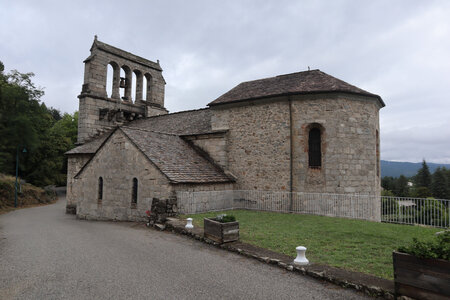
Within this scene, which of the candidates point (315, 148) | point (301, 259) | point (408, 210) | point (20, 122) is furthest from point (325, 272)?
point (315, 148)

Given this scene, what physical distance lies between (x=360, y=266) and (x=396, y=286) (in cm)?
140

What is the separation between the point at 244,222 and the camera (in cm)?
1137

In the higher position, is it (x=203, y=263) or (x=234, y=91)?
(x=234, y=91)

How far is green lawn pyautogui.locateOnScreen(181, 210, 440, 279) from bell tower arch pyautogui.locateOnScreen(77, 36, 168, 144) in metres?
17.9

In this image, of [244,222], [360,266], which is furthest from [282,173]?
[360,266]

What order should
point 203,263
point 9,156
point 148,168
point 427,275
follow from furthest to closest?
point 148,168 < point 203,263 < point 427,275 < point 9,156

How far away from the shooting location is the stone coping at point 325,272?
16.4 feet

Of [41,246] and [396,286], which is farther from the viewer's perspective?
[41,246]

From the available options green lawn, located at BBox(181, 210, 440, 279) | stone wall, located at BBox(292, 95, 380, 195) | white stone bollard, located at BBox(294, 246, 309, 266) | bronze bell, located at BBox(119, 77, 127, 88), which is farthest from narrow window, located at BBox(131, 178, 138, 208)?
bronze bell, located at BBox(119, 77, 127, 88)

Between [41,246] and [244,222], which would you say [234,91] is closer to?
[244,222]

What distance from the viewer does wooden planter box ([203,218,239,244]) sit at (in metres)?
8.12

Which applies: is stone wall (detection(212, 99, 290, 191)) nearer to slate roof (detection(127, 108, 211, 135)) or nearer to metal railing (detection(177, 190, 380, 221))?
metal railing (detection(177, 190, 380, 221))

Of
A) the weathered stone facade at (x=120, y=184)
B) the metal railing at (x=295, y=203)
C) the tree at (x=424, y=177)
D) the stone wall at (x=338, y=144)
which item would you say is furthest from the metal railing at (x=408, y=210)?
the tree at (x=424, y=177)

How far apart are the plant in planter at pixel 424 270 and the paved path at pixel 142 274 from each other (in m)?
0.80
